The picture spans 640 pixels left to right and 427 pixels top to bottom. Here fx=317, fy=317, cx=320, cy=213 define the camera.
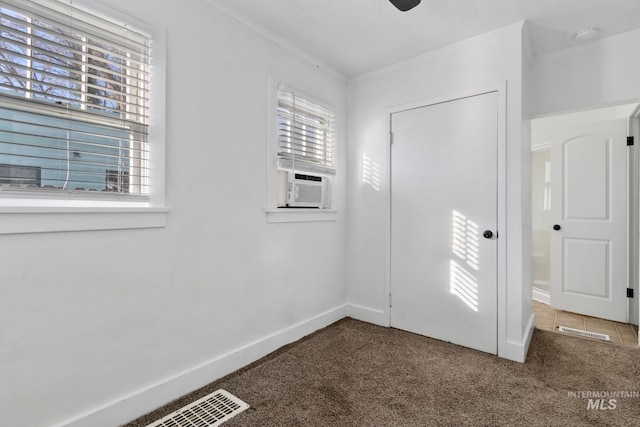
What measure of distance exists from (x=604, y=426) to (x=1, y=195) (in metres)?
2.98

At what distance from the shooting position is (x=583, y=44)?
2.55 metres

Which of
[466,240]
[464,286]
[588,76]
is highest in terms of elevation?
[588,76]

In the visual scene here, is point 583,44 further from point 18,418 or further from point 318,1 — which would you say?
point 18,418

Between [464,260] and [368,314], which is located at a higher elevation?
[464,260]

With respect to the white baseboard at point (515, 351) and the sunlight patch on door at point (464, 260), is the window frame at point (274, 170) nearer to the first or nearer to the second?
the sunlight patch on door at point (464, 260)

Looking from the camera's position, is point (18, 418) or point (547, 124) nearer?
point (18, 418)

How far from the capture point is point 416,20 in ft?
7.27

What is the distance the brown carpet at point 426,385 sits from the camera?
1666mm

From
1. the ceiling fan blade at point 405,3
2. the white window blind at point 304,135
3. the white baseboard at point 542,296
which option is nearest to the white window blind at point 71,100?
the white window blind at point 304,135

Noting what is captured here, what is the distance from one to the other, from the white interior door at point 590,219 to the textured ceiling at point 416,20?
47.9 inches

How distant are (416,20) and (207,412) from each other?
9.09 feet

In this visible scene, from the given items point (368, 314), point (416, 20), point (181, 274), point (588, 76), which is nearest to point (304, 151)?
point (416, 20)

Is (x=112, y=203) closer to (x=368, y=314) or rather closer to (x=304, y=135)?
(x=304, y=135)

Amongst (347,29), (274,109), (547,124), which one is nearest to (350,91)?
(347,29)
